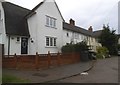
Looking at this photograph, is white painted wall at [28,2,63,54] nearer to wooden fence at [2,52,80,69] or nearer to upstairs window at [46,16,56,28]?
upstairs window at [46,16,56,28]

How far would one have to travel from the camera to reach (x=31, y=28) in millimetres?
24125

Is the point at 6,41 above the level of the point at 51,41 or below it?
below

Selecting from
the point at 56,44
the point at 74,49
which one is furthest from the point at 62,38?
the point at 74,49

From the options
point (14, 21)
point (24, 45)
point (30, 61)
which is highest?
point (14, 21)

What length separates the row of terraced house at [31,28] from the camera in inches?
860

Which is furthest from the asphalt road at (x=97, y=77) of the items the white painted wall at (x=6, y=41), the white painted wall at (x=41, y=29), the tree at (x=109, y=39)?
the tree at (x=109, y=39)

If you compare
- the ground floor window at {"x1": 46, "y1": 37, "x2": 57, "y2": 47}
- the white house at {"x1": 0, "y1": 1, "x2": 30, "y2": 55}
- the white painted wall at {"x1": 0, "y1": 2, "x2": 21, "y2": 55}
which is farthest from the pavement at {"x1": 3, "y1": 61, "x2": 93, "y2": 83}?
the ground floor window at {"x1": 46, "y1": 37, "x2": 57, "y2": 47}

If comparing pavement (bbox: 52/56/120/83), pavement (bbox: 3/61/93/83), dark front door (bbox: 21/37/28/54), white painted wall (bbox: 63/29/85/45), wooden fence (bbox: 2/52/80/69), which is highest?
white painted wall (bbox: 63/29/85/45)

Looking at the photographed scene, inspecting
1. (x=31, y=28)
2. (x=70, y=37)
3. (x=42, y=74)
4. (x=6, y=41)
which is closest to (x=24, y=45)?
(x=31, y=28)

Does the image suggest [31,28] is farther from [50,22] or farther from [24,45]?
[50,22]

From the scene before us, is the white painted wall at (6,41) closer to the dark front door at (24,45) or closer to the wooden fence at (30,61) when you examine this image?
the dark front door at (24,45)

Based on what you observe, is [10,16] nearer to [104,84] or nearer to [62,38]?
[62,38]

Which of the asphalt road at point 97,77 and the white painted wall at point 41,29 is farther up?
the white painted wall at point 41,29

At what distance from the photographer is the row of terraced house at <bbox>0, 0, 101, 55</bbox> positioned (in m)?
21.9
